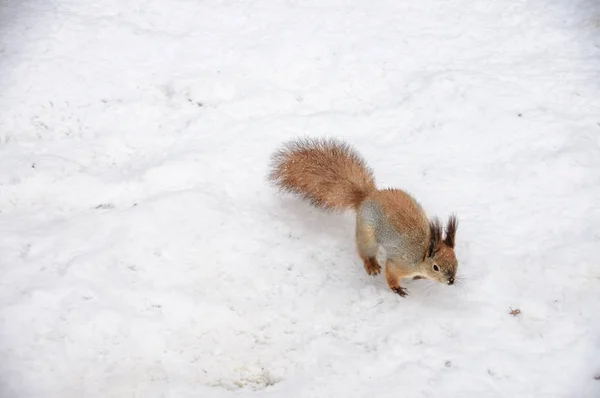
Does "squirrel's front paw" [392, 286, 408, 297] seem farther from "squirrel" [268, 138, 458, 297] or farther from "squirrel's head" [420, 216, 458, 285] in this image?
"squirrel's head" [420, 216, 458, 285]

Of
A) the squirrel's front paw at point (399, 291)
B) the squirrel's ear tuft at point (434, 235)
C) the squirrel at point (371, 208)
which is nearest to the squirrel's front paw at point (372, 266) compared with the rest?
the squirrel at point (371, 208)

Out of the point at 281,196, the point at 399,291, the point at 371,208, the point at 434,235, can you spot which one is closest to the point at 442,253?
the point at 434,235

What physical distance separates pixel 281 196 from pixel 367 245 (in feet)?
2.65

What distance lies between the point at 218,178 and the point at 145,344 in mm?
1437

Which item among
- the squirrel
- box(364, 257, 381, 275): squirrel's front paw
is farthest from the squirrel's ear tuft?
box(364, 257, 381, 275): squirrel's front paw

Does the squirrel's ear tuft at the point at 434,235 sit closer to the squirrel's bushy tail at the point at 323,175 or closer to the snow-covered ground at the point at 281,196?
the snow-covered ground at the point at 281,196

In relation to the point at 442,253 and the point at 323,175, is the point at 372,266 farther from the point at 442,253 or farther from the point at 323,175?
the point at 323,175

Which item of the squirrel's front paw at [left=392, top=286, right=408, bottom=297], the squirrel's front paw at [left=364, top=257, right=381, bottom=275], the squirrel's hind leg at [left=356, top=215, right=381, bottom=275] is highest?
the squirrel's hind leg at [left=356, top=215, right=381, bottom=275]

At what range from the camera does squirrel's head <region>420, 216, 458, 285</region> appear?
11.2ft

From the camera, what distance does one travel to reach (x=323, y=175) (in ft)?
12.8

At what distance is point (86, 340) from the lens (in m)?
3.22

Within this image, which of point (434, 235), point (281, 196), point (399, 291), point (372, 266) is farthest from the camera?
point (281, 196)

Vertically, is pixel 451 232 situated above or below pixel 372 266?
above

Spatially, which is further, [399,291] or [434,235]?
[399,291]
